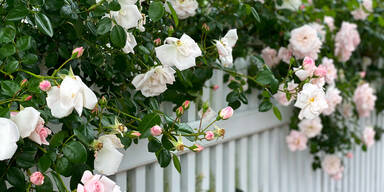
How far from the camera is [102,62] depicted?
3.43ft

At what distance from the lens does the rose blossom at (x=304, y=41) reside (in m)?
1.58

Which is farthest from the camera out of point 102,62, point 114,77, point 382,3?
point 382,3

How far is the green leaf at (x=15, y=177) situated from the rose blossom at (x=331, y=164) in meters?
1.66

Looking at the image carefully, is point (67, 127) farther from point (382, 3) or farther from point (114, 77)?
point (382, 3)

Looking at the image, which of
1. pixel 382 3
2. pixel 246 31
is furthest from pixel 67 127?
pixel 382 3

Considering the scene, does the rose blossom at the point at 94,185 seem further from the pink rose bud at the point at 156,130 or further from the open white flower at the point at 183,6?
the open white flower at the point at 183,6

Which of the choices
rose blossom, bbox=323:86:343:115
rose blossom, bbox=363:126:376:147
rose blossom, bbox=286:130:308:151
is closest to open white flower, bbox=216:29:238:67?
rose blossom, bbox=323:86:343:115

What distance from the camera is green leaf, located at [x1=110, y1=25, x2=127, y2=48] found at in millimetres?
910

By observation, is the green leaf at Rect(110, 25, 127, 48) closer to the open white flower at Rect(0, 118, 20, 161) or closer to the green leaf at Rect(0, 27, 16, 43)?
the green leaf at Rect(0, 27, 16, 43)

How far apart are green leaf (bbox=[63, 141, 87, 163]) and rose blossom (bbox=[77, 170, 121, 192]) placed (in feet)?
0.08

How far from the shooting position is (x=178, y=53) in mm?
972

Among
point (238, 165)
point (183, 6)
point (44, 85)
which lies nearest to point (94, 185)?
point (44, 85)

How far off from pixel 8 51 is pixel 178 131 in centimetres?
35

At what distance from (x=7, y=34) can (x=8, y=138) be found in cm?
21
